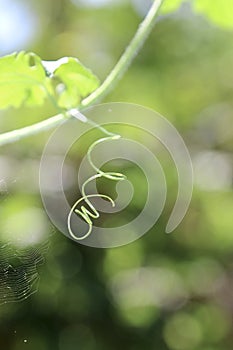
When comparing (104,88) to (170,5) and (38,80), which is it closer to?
(38,80)

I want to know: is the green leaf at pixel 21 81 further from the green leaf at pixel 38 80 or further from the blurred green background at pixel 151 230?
the blurred green background at pixel 151 230

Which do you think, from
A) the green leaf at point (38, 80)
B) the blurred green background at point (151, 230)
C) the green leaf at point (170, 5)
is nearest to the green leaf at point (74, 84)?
the green leaf at point (38, 80)

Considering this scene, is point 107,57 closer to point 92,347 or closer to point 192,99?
point 192,99

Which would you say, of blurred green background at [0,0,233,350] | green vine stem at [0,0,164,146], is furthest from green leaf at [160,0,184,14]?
blurred green background at [0,0,233,350]

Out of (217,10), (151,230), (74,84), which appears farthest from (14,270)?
(151,230)

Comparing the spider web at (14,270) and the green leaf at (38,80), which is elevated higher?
the green leaf at (38,80)

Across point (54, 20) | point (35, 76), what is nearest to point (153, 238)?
point (54, 20)
